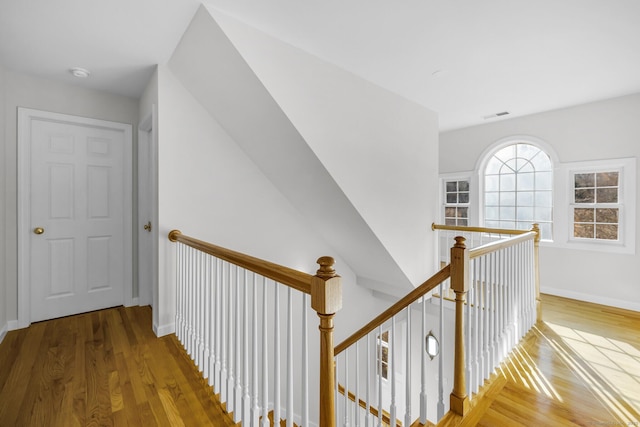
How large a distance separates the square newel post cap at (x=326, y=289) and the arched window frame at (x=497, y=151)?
14.5 feet

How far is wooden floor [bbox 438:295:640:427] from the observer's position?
1735mm

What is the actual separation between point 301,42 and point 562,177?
3886 millimetres

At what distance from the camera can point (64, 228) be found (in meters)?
2.92

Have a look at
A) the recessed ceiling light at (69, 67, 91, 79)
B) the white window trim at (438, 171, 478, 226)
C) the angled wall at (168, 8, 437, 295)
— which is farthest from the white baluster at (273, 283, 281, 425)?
the white window trim at (438, 171, 478, 226)

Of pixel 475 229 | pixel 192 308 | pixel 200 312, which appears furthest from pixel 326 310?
pixel 475 229

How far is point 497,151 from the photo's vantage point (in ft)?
15.4

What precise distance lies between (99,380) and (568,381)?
321cm

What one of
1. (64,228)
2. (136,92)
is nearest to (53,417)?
(64,228)

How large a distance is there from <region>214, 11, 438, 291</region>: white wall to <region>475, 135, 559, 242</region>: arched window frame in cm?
126

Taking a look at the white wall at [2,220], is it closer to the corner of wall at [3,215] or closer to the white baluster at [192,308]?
the corner of wall at [3,215]

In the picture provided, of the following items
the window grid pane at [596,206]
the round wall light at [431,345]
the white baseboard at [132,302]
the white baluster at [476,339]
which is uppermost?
the window grid pane at [596,206]

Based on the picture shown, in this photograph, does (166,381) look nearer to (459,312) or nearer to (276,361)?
(276,361)

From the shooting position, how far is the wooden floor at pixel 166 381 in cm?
168

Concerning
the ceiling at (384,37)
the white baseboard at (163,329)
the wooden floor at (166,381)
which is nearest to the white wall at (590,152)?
the ceiling at (384,37)
